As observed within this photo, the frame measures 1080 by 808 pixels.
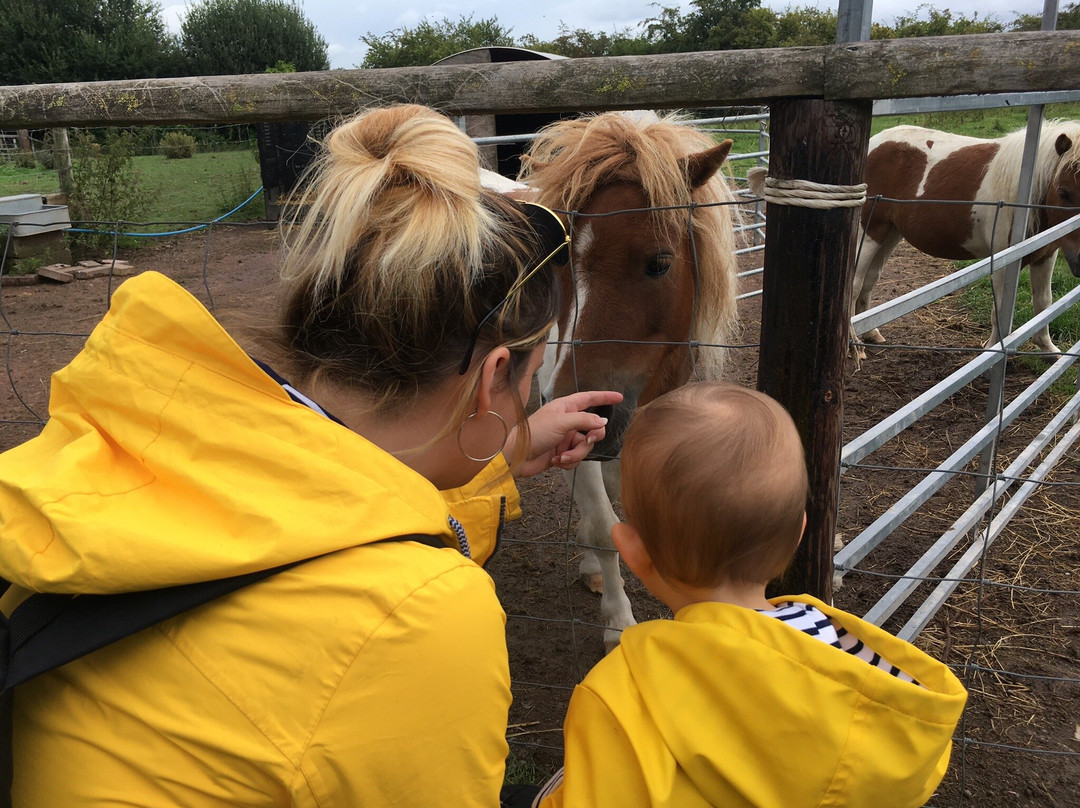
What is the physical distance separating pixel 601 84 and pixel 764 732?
1182 millimetres

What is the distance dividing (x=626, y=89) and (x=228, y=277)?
7508 mm

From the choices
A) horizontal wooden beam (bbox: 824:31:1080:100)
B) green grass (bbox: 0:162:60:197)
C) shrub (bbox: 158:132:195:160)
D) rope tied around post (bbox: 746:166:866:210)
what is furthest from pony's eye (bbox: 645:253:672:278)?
shrub (bbox: 158:132:195:160)

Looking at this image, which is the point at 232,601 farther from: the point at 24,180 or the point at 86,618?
the point at 24,180

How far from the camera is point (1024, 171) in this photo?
289 cm

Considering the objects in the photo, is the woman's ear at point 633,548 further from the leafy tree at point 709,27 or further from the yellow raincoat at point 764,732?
the leafy tree at point 709,27

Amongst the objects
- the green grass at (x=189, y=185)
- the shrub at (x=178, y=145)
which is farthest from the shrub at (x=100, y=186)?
the shrub at (x=178, y=145)

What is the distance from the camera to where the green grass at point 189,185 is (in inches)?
441

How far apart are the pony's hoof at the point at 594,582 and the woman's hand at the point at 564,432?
1641 mm

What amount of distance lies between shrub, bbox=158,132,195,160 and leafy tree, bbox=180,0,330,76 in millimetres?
14594

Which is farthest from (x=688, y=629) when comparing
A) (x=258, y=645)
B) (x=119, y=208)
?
(x=119, y=208)

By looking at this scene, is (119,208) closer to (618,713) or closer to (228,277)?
(228,277)

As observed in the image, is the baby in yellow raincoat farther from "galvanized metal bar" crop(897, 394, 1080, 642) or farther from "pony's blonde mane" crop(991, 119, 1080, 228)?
"pony's blonde mane" crop(991, 119, 1080, 228)

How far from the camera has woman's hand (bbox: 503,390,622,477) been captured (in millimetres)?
1451

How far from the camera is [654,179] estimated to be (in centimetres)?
199
